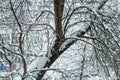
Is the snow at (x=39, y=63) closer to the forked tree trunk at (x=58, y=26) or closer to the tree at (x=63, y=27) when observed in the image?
the tree at (x=63, y=27)

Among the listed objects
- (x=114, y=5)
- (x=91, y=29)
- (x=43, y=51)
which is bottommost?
(x=43, y=51)

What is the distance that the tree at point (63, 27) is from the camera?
7529 mm

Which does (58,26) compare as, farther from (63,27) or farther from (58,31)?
(63,27)

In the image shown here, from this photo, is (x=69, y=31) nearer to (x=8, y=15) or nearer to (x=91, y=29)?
(x=91, y=29)

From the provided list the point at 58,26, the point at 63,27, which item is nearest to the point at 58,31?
the point at 58,26

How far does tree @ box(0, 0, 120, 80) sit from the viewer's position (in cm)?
753

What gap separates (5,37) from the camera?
9.69 metres

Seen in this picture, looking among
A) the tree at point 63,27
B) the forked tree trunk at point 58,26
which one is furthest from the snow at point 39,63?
the forked tree trunk at point 58,26

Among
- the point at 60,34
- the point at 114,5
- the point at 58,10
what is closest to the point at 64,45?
the point at 60,34

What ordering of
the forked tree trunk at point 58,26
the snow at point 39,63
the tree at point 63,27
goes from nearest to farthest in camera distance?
the tree at point 63,27 < the forked tree trunk at point 58,26 < the snow at point 39,63

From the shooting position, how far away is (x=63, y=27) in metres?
8.23

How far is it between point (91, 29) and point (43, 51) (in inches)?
50.6

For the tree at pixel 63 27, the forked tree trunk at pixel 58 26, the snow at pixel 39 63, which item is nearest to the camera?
the tree at pixel 63 27

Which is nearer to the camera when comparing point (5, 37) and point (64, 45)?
point (64, 45)
